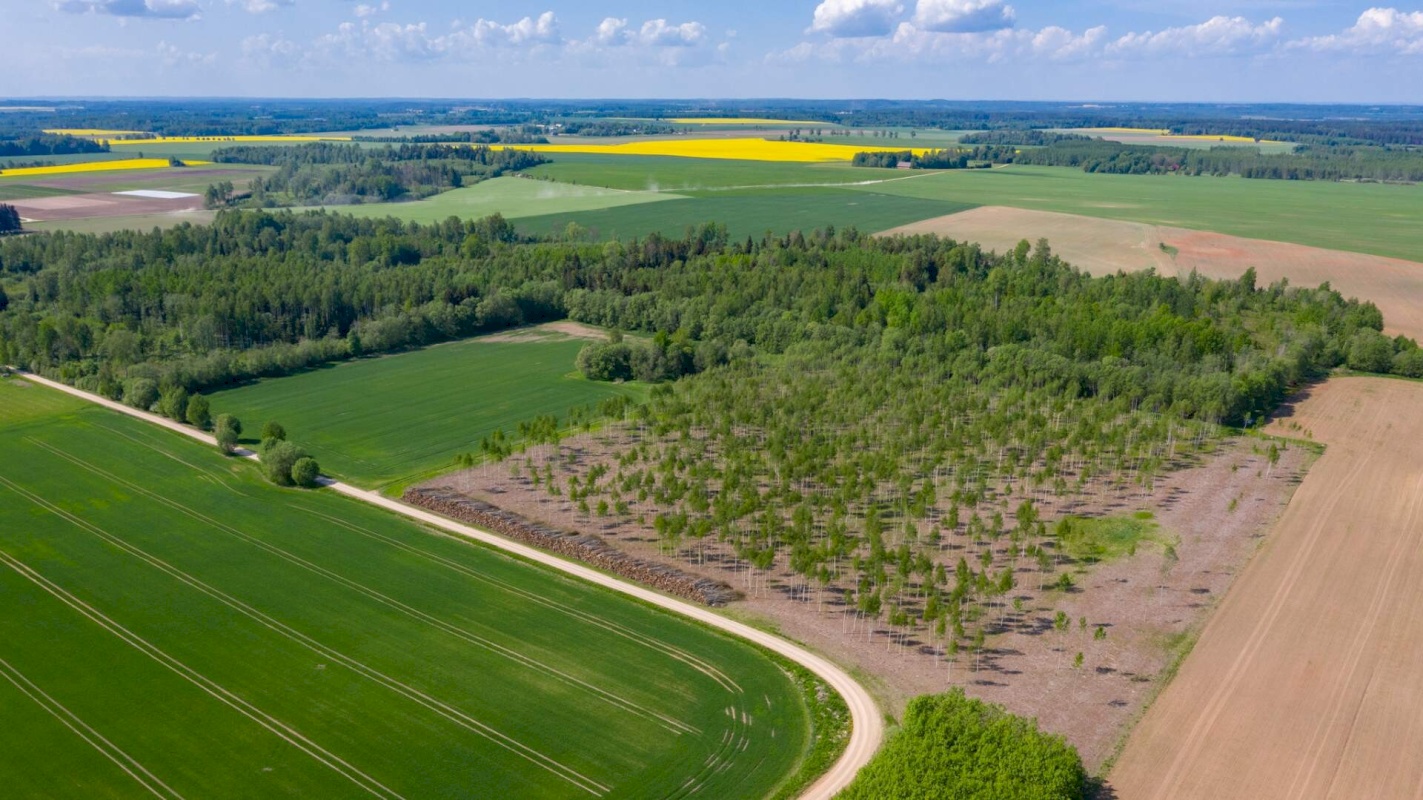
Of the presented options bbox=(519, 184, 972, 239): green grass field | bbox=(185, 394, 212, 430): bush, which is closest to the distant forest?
bbox=(185, 394, 212, 430): bush

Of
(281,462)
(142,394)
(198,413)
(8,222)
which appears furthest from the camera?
(8,222)

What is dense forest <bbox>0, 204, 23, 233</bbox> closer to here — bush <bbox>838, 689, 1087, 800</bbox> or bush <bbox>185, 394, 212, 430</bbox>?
bush <bbox>185, 394, 212, 430</bbox>

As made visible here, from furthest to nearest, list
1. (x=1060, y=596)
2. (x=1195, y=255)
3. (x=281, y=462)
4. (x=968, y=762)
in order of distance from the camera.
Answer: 1. (x=1195, y=255)
2. (x=281, y=462)
3. (x=1060, y=596)
4. (x=968, y=762)

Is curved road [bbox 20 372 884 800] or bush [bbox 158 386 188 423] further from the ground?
bush [bbox 158 386 188 423]

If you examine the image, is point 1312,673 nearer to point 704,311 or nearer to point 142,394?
point 704,311

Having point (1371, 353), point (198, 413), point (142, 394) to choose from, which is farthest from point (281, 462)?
point (1371, 353)

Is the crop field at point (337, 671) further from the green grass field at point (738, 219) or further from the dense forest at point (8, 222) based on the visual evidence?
the dense forest at point (8, 222)

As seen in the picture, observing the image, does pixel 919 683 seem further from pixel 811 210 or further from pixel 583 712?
pixel 811 210

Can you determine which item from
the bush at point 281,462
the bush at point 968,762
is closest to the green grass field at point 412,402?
the bush at point 281,462
